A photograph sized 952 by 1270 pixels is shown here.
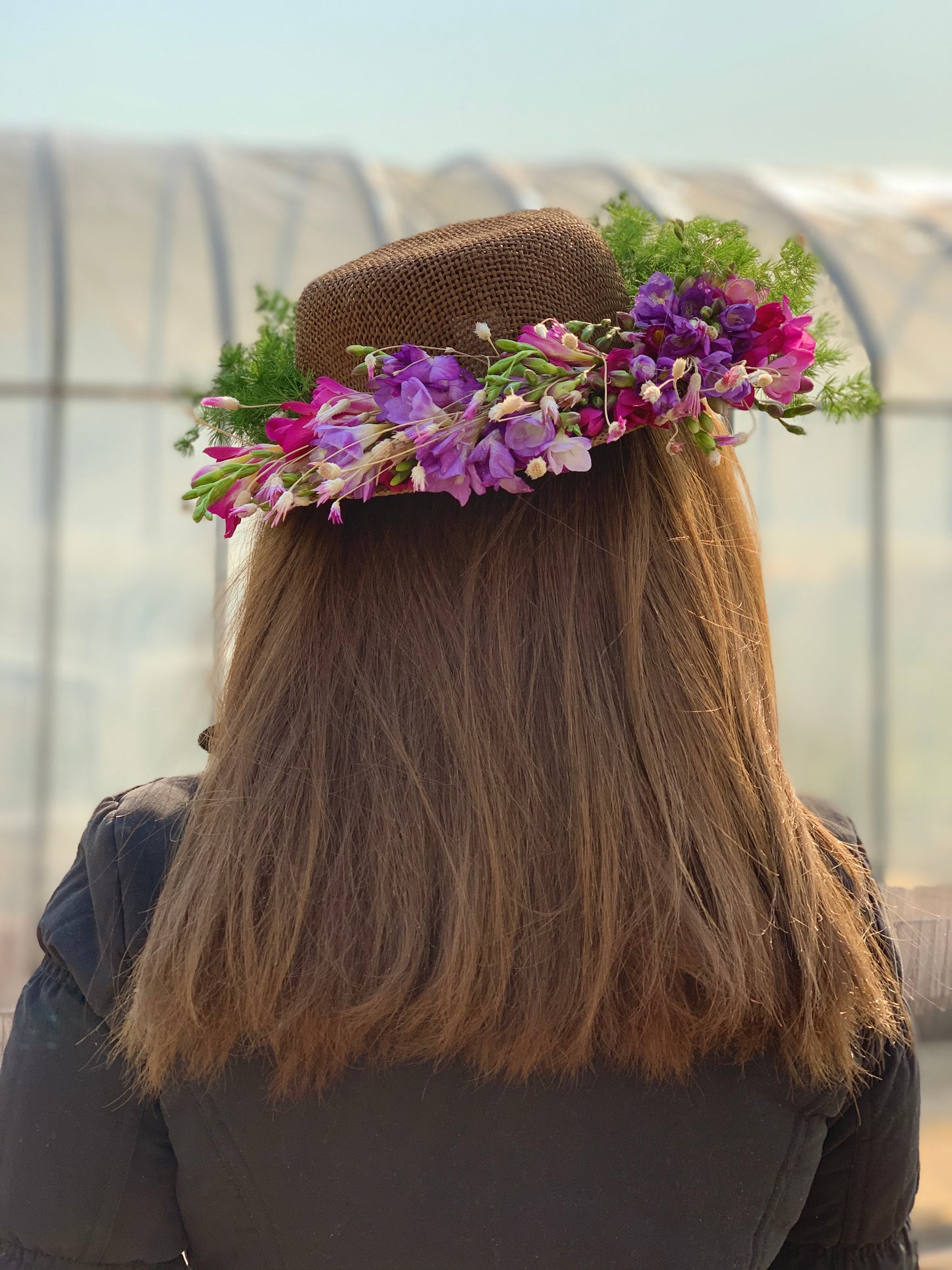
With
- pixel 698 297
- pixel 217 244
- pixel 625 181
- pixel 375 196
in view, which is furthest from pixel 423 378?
pixel 625 181

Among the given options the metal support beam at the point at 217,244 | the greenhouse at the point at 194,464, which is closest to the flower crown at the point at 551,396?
the greenhouse at the point at 194,464

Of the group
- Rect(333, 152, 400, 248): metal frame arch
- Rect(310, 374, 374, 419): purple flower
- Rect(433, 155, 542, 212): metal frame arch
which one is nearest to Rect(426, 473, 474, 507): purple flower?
Rect(310, 374, 374, 419): purple flower

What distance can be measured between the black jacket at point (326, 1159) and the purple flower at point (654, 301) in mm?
609

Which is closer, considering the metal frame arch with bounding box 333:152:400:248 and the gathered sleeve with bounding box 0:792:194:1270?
the gathered sleeve with bounding box 0:792:194:1270

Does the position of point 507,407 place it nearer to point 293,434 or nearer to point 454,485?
point 454,485

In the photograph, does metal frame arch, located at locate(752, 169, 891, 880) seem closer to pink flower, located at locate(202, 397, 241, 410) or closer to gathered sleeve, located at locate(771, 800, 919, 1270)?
gathered sleeve, located at locate(771, 800, 919, 1270)

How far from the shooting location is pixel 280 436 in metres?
0.99

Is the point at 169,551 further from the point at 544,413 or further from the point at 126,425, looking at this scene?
the point at 544,413

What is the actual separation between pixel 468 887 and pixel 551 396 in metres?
0.40

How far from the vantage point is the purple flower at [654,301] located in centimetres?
100

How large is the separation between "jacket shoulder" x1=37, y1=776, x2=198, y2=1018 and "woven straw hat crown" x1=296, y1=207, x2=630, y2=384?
0.43 m

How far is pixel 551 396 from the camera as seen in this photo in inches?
36.7

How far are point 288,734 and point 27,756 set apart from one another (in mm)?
3750

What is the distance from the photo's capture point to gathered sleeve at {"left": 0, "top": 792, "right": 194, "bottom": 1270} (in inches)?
35.2
